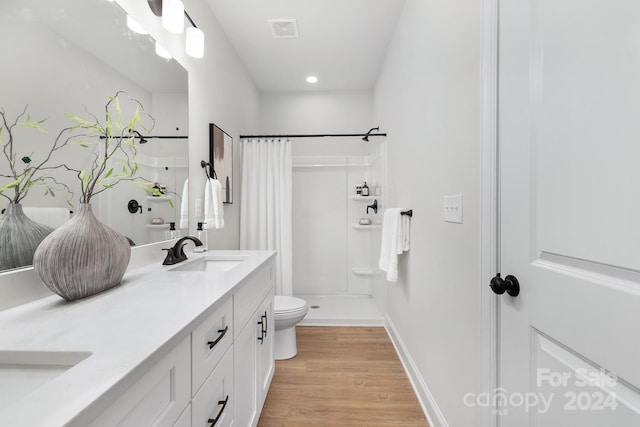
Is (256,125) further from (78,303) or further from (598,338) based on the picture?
(598,338)

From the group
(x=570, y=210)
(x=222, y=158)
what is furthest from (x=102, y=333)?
(x=222, y=158)

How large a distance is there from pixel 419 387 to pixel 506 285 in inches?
46.6

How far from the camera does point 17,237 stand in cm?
86

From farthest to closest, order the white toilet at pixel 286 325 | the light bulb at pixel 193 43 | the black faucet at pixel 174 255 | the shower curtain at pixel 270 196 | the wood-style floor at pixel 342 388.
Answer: the shower curtain at pixel 270 196 < the white toilet at pixel 286 325 < the light bulb at pixel 193 43 < the wood-style floor at pixel 342 388 < the black faucet at pixel 174 255

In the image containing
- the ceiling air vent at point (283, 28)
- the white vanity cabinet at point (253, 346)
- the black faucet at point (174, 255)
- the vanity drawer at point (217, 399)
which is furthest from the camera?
the ceiling air vent at point (283, 28)

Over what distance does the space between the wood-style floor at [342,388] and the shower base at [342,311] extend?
0.96ft

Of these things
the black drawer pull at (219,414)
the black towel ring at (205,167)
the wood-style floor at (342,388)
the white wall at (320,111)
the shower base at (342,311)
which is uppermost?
the white wall at (320,111)

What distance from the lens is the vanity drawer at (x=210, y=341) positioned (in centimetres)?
78

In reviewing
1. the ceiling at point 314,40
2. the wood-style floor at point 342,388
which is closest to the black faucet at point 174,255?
the wood-style floor at point 342,388

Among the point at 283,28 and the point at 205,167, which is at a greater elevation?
the point at 283,28

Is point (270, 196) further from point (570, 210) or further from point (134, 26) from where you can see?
point (570, 210)

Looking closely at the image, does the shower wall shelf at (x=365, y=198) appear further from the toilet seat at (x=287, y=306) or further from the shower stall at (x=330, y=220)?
the toilet seat at (x=287, y=306)

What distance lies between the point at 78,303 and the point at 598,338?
1.31m

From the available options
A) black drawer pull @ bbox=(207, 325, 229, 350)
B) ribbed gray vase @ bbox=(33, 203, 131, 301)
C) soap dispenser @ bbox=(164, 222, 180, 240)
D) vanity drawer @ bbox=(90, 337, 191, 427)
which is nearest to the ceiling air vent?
soap dispenser @ bbox=(164, 222, 180, 240)
